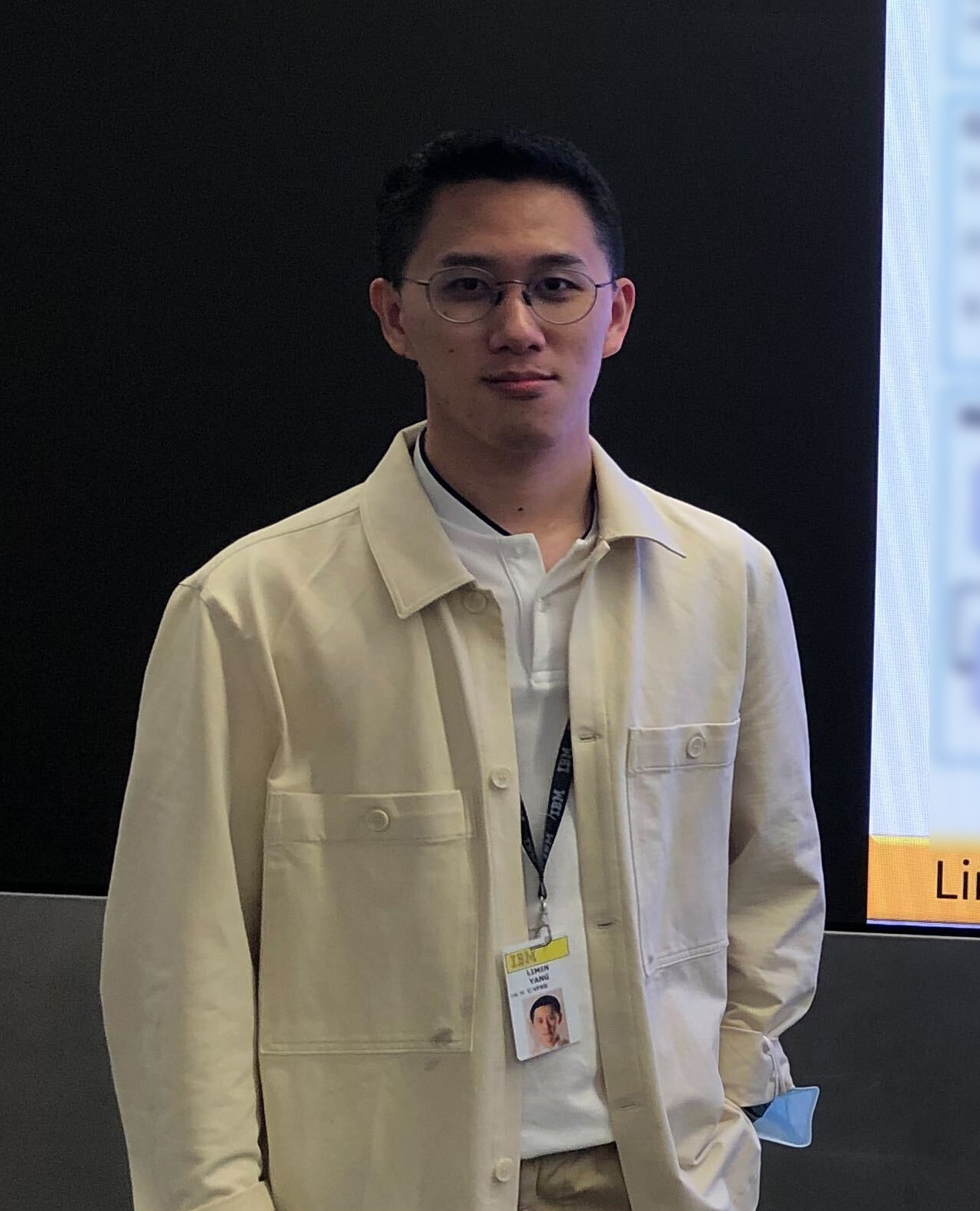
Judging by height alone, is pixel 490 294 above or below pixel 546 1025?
above

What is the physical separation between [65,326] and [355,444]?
59cm

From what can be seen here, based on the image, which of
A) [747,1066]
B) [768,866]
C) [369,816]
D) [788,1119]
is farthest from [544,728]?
[788,1119]

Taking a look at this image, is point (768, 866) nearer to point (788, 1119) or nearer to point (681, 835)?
point (681, 835)

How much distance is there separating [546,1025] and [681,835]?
269mm

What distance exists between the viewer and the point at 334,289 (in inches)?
84.4

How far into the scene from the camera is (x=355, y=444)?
2.17 m

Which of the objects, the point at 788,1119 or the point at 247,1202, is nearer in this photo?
the point at 247,1202

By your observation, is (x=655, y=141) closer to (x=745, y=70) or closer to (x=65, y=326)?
(x=745, y=70)

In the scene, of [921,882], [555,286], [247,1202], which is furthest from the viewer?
[921,882]

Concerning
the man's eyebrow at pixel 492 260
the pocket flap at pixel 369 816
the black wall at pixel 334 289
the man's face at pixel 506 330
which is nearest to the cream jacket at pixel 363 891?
the pocket flap at pixel 369 816

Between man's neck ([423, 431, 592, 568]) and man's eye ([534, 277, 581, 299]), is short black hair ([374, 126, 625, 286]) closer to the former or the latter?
man's eye ([534, 277, 581, 299])

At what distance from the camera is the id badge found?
1.19m

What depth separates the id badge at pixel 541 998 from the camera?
119 cm

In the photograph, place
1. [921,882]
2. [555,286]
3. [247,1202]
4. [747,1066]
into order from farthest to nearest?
1. [921,882]
2. [747,1066]
3. [555,286]
4. [247,1202]
